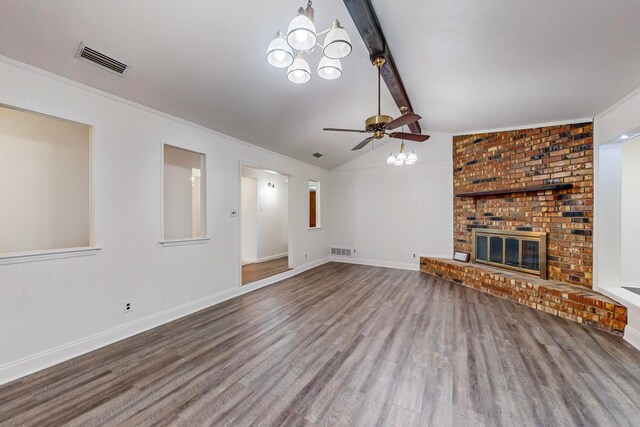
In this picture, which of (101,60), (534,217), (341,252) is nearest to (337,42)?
(101,60)

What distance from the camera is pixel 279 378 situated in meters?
2.08

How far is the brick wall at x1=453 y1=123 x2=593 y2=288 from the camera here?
3.68 meters

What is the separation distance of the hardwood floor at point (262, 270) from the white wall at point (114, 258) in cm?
89

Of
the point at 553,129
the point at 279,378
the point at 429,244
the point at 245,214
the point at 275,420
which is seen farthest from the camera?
the point at 245,214

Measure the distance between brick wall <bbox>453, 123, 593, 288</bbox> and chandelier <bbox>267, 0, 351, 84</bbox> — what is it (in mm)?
4135

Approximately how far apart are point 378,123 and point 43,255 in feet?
11.0

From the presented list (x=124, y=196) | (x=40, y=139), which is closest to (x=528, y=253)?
(x=124, y=196)

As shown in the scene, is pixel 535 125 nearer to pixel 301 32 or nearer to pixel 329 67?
pixel 329 67

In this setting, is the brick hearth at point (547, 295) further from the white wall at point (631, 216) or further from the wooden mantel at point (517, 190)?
the white wall at point (631, 216)

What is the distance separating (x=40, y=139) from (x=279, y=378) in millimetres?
3574

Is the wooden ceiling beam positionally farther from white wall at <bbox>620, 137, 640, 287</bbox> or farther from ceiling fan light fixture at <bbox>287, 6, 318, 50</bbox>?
white wall at <bbox>620, 137, 640, 287</bbox>

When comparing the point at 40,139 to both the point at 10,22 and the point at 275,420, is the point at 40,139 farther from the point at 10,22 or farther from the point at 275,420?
the point at 275,420

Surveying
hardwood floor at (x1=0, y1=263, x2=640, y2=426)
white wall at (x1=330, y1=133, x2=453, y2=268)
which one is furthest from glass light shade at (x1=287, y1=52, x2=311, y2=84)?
white wall at (x1=330, y1=133, x2=453, y2=268)

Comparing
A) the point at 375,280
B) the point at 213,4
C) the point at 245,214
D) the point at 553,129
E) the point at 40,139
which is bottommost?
the point at 375,280
